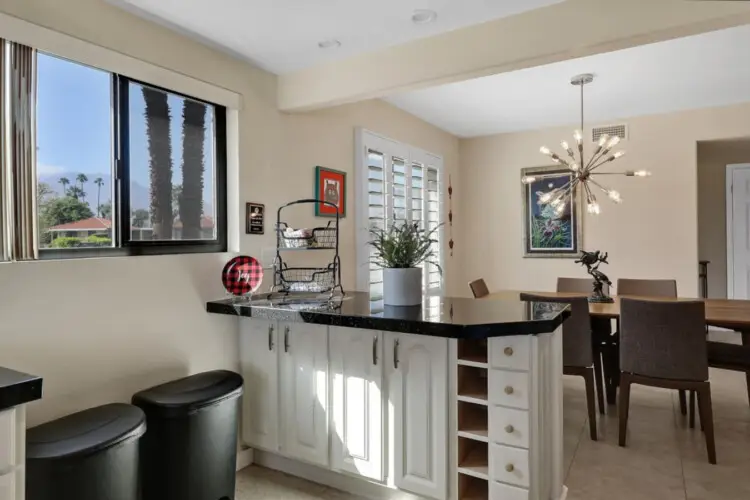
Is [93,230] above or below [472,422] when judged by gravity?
above

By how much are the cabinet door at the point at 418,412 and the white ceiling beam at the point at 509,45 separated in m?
1.43

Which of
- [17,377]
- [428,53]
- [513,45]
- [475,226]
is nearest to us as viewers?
[17,377]

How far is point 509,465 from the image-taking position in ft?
6.22

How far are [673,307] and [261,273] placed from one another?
231cm

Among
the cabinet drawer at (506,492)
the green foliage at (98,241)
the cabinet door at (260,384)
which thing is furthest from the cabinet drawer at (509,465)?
the green foliage at (98,241)

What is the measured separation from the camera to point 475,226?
5.77 m

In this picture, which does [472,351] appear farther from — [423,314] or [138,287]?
[138,287]

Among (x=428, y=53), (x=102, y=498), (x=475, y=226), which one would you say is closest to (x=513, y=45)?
(x=428, y=53)

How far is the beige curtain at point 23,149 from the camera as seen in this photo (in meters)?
1.84

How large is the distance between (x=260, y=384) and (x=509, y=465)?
134 cm

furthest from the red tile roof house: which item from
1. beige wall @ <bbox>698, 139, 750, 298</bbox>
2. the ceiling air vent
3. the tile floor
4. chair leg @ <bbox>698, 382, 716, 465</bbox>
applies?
beige wall @ <bbox>698, 139, 750, 298</bbox>

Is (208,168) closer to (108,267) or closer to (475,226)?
(108,267)

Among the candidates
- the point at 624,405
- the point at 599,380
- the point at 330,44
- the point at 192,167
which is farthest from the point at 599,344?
the point at 192,167

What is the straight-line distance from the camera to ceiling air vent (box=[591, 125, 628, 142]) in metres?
4.95
